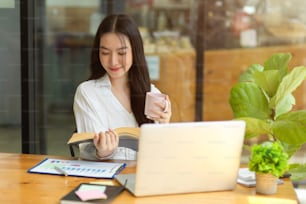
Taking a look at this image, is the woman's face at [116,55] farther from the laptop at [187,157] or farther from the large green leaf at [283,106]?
the laptop at [187,157]

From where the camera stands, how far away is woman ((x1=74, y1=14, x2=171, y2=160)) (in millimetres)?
2533

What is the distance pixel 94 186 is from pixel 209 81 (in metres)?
2.54

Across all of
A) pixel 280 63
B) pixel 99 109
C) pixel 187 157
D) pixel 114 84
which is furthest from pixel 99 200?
pixel 280 63

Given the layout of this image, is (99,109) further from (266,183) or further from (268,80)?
(266,183)

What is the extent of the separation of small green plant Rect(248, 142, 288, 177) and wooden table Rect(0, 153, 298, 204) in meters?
0.09

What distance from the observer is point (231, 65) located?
4.21m

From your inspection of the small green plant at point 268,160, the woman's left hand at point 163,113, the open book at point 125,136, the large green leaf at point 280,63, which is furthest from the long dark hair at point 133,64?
the small green plant at point 268,160

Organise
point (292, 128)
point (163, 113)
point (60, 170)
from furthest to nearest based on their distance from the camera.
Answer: point (163, 113) → point (292, 128) → point (60, 170)

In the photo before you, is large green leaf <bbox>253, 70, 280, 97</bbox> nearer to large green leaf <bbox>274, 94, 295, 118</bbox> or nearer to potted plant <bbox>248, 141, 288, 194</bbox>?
large green leaf <bbox>274, 94, 295, 118</bbox>

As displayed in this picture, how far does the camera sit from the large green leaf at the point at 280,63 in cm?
245

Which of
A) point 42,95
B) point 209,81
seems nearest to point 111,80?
point 42,95

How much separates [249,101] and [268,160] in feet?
2.07

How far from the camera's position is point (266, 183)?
1.80 meters

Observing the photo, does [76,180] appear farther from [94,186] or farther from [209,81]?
[209,81]
